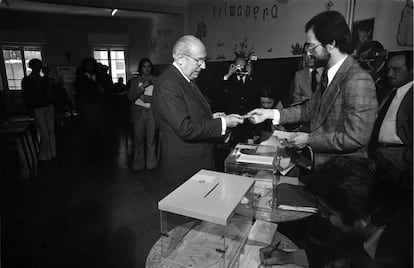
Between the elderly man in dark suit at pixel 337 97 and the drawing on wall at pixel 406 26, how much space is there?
0.09m

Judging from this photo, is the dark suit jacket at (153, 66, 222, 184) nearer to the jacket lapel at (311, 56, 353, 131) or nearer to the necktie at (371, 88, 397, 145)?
the jacket lapel at (311, 56, 353, 131)

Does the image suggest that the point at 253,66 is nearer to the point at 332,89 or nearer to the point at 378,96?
the point at 332,89

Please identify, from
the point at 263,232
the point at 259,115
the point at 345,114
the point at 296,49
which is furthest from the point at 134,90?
the point at 345,114

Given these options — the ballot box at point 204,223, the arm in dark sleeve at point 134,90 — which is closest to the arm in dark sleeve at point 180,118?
the ballot box at point 204,223

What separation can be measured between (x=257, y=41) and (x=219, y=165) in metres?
0.58

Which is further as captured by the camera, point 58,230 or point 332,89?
point 58,230

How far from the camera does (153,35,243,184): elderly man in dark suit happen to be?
0.97m

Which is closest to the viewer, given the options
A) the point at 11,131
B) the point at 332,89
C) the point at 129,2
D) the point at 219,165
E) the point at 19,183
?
the point at 332,89

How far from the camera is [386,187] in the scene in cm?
46

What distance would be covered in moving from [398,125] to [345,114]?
141mm

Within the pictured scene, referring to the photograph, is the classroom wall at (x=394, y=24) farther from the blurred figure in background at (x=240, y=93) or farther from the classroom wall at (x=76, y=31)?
the classroom wall at (x=76, y=31)

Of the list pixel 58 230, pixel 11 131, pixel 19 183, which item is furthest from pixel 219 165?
pixel 19 183

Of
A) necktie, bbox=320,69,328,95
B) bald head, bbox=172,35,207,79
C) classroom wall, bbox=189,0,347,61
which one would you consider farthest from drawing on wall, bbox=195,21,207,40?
necktie, bbox=320,69,328,95

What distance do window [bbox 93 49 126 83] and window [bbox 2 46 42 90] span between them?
35 centimetres
